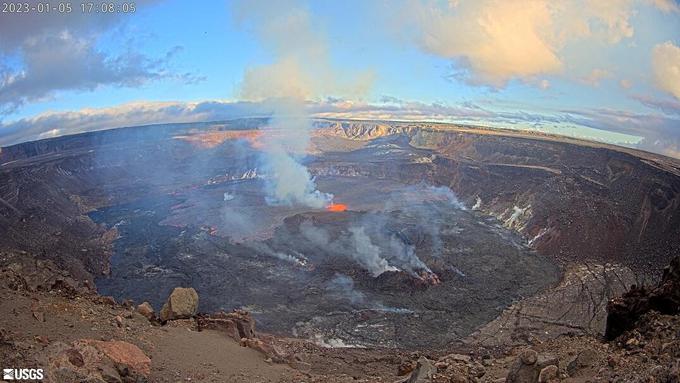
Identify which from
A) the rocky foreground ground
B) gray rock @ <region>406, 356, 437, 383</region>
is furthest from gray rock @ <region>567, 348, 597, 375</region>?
gray rock @ <region>406, 356, 437, 383</region>

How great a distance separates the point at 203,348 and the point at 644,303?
13.8m

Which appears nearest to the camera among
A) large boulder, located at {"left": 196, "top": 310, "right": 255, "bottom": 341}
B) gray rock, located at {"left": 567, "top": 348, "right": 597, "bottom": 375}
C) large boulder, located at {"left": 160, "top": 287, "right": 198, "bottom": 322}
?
gray rock, located at {"left": 567, "top": 348, "right": 597, "bottom": 375}

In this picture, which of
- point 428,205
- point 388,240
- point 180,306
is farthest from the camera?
point 428,205

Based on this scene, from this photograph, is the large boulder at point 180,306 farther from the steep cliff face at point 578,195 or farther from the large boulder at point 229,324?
the steep cliff face at point 578,195

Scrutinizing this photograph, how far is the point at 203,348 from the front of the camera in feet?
44.3

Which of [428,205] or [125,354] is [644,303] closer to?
[125,354]

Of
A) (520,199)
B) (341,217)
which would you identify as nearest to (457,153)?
(520,199)

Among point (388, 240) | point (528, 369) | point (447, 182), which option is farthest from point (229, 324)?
point (447, 182)

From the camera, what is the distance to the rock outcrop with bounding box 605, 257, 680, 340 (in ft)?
44.4

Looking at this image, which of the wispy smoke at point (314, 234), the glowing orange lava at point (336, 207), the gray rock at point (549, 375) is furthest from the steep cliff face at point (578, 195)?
the gray rock at point (549, 375)

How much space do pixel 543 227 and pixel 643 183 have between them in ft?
35.8
